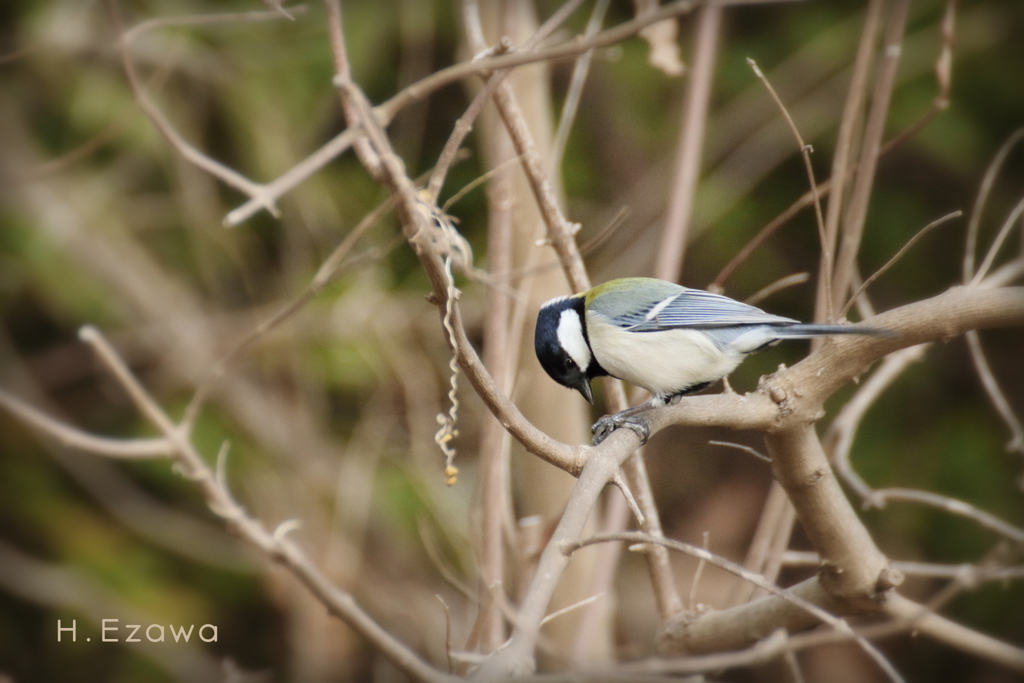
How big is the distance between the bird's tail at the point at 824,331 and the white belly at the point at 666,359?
0.18 m

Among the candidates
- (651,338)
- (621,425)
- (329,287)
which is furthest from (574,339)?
(329,287)

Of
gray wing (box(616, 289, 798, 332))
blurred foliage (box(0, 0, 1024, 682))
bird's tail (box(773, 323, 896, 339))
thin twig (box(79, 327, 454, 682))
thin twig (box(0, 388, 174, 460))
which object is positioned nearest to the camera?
thin twig (box(79, 327, 454, 682))

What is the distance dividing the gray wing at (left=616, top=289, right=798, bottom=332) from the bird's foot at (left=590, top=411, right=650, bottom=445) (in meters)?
0.26

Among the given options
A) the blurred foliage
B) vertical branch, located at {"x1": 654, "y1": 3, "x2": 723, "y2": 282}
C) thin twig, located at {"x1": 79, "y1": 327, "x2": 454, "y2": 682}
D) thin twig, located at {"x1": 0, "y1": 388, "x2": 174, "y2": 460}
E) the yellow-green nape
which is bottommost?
thin twig, located at {"x1": 79, "y1": 327, "x2": 454, "y2": 682}

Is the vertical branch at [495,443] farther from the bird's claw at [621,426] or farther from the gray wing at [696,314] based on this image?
the gray wing at [696,314]

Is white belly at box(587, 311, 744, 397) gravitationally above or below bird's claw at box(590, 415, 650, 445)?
above

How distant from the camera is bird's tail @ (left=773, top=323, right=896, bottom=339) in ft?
4.13

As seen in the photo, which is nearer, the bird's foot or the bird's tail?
the bird's tail

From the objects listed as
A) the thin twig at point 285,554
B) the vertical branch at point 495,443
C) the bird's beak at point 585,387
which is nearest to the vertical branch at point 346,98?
the thin twig at point 285,554

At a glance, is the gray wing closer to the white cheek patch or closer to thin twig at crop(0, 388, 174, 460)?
the white cheek patch

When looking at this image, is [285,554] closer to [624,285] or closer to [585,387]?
[585,387]

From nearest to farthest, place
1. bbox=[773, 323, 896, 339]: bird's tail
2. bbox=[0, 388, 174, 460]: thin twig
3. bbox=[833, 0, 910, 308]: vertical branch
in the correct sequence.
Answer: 1. bbox=[0, 388, 174, 460]: thin twig
2. bbox=[773, 323, 896, 339]: bird's tail
3. bbox=[833, 0, 910, 308]: vertical branch

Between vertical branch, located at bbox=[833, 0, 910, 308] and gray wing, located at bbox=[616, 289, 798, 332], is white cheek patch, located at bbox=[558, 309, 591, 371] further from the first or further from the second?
vertical branch, located at bbox=[833, 0, 910, 308]

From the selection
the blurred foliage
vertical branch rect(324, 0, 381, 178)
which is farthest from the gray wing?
the blurred foliage
